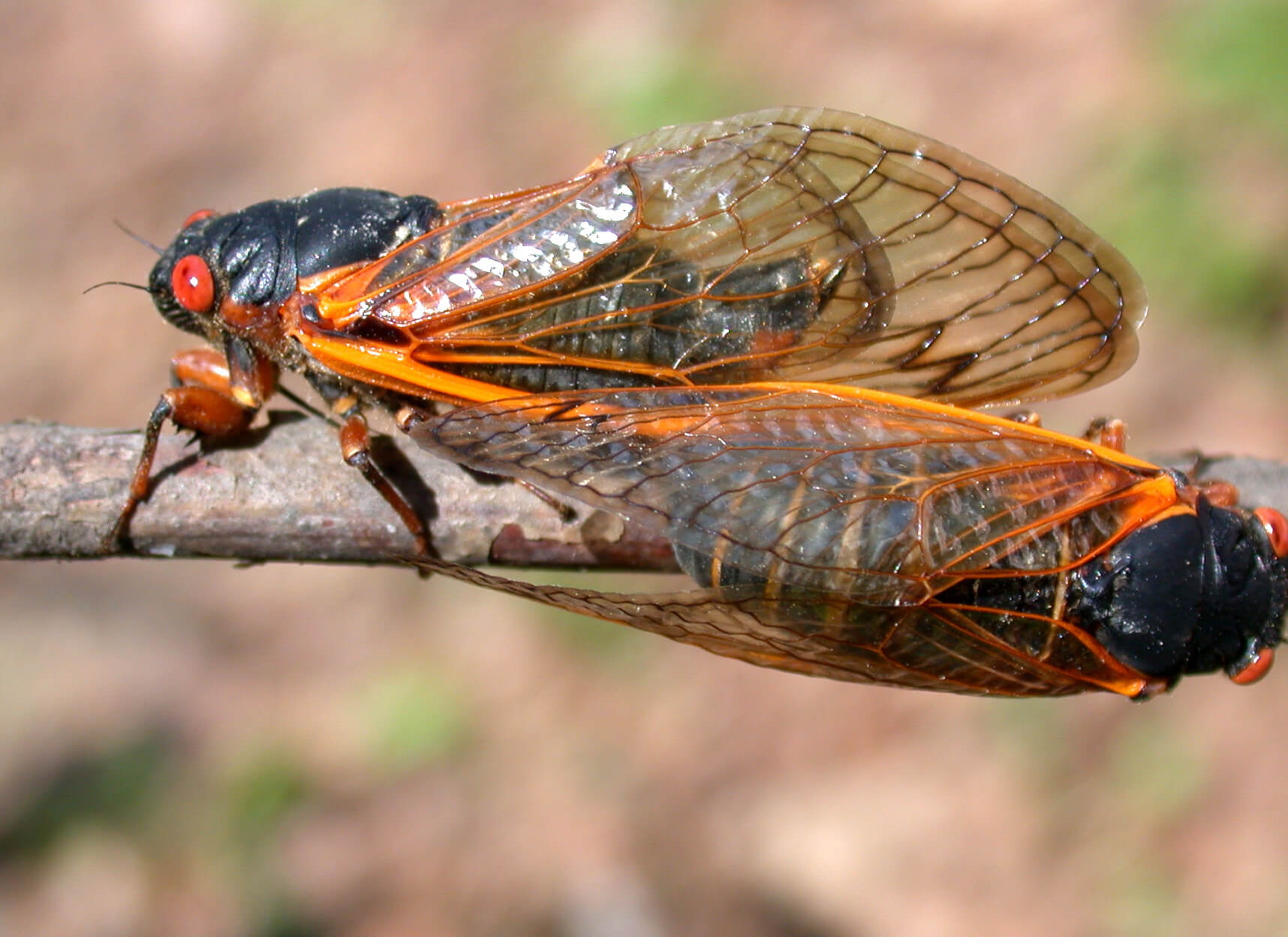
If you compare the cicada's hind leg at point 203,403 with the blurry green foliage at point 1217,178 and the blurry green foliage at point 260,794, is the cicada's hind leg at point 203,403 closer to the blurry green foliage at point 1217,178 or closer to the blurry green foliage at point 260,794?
the blurry green foliage at point 260,794

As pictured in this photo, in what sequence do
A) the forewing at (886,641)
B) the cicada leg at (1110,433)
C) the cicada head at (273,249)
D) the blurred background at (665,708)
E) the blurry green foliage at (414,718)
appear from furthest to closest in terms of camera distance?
the blurry green foliage at (414,718)
the blurred background at (665,708)
the cicada head at (273,249)
the cicada leg at (1110,433)
the forewing at (886,641)

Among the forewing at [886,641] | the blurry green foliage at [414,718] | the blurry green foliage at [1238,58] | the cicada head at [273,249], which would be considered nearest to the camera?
the forewing at [886,641]

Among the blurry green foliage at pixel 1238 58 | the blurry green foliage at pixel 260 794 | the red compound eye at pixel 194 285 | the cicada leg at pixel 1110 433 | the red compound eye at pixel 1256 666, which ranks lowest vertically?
the blurry green foliage at pixel 260 794

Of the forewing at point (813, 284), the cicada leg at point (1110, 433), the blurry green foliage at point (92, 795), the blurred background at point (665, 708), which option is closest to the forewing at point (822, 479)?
the cicada leg at point (1110, 433)

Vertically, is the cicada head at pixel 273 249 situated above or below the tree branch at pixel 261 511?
above

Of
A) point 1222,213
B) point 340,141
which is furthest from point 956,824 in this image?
point 340,141

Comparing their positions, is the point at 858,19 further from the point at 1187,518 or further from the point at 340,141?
the point at 1187,518
